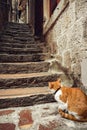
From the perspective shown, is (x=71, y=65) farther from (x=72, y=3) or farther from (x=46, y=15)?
(x=46, y=15)

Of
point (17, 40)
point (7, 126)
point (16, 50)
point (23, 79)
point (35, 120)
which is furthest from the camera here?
point (17, 40)

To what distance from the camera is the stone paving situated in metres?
1.70

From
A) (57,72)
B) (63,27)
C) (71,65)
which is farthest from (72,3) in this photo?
(57,72)

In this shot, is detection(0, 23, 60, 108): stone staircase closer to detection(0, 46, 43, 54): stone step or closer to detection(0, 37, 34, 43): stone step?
detection(0, 46, 43, 54): stone step

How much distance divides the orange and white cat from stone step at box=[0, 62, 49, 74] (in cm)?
137

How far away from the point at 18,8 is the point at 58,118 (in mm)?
14679

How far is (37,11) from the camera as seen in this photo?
5828 mm

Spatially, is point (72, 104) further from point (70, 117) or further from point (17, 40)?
point (17, 40)

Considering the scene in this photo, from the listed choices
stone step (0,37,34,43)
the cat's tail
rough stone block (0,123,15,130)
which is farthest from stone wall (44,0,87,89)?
stone step (0,37,34,43)

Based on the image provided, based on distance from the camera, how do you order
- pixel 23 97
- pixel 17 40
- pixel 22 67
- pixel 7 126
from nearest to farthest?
pixel 7 126 → pixel 23 97 → pixel 22 67 → pixel 17 40

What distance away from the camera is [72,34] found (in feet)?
8.52

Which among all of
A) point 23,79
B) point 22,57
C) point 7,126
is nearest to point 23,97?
point 23,79

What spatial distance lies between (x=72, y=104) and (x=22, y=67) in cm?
169

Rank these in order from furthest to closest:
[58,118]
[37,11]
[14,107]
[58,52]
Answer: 1. [37,11]
2. [58,52]
3. [14,107]
4. [58,118]
